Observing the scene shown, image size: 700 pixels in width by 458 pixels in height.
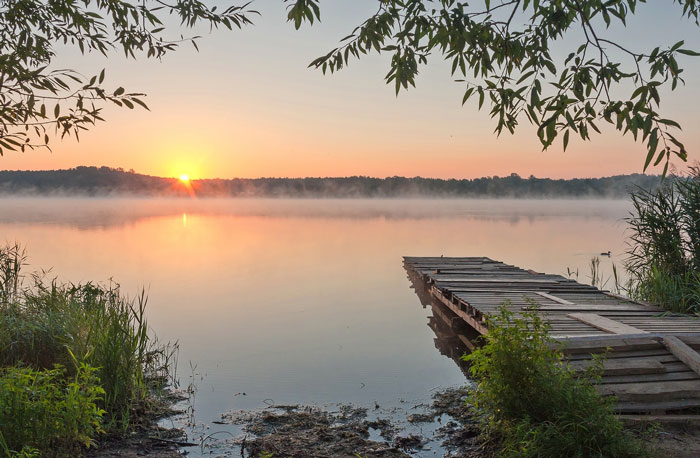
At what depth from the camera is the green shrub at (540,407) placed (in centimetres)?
371

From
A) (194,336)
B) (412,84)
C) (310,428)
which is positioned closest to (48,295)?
(194,336)

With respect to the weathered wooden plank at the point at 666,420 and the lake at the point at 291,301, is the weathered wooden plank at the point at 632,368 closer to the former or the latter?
the weathered wooden plank at the point at 666,420

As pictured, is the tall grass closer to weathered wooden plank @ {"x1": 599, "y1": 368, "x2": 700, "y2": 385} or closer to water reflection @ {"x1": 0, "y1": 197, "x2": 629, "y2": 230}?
weathered wooden plank @ {"x1": 599, "y1": 368, "x2": 700, "y2": 385}

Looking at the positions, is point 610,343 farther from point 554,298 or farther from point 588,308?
point 554,298

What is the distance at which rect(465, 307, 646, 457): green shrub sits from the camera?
371cm

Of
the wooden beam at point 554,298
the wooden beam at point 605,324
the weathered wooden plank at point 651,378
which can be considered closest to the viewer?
the weathered wooden plank at point 651,378

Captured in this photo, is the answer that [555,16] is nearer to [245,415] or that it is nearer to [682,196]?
[245,415]

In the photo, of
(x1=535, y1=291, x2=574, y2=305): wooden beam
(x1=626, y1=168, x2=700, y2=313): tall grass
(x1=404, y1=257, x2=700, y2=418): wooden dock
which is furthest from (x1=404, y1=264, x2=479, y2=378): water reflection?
(x1=626, y1=168, x2=700, y2=313): tall grass

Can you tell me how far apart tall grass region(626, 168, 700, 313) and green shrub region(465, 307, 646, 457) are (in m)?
4.75

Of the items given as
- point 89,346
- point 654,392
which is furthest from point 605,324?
point 89,346

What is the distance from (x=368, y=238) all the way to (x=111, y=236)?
42.6 ft

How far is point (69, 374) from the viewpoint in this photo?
5.71m

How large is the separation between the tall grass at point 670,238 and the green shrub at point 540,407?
15.6 feet

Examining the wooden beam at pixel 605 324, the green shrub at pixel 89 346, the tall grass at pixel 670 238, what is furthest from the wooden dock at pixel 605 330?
the green shrub at pixel 89 346
